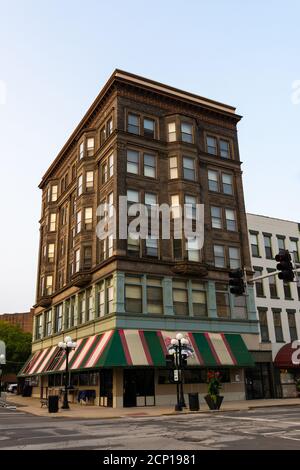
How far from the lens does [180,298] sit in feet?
119

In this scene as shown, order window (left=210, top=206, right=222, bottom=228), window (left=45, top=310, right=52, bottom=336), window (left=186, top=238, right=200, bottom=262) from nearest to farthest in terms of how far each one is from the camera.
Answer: window (left=186, top=238, right=200, bottom=262), window (left=210, top=206, right=222, bottom=228), window (left=45, top=310, right=52, bottom=336)

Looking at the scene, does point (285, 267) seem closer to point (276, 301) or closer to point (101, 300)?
point (101, 300)

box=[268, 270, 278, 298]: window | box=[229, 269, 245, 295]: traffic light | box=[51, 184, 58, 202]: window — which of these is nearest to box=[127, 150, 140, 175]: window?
box=[268, 270, 278, 298]: window

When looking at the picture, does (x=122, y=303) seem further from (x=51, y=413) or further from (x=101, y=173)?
(x=101, y=173)

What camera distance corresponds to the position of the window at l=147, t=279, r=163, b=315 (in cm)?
3472

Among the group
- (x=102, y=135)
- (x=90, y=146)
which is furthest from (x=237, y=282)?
(x=90, y=146)

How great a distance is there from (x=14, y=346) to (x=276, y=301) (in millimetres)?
63790

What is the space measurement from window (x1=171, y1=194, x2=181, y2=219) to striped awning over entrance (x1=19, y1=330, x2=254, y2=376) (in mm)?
9534

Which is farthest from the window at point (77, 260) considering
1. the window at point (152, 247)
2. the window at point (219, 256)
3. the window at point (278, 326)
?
the window at point (278, 326)

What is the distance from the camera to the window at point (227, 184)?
139ft

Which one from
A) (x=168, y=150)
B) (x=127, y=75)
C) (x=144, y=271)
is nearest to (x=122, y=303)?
(x=144, y=271)

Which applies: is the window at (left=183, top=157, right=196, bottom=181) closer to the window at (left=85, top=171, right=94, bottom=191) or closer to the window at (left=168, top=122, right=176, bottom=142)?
the window at (left=168, top=122, right=176, bottom=142)

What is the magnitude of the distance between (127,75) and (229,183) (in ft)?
44.1
